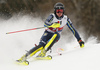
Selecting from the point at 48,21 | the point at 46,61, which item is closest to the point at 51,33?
the point at 48,21

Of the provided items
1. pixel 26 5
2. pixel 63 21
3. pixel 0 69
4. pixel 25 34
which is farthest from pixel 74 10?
pixel 0 69

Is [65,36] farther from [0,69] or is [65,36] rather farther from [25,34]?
[0,69]

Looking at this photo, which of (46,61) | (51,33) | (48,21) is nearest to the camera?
(46,61)

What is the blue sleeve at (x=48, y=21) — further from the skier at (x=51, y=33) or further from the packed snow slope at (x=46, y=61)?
the packed snow slope at (x=46, y=61)

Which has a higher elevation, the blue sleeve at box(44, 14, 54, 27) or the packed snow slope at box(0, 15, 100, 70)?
the blue sleeve at box(44, 14, 54, 27)

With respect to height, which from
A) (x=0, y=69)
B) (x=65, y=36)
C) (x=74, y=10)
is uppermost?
(x=74, y=10)

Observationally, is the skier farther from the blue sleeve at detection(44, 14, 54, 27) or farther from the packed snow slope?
the packed snow slope

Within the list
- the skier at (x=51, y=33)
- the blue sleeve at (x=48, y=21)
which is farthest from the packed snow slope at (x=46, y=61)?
the blue sleeve at (x=48, y=21)

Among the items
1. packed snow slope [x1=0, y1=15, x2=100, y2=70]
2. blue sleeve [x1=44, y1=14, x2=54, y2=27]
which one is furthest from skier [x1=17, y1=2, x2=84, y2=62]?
packed snow slope [x1=0, y1=15, x2=100, y2=70]

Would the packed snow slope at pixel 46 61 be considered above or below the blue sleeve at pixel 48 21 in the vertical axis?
below

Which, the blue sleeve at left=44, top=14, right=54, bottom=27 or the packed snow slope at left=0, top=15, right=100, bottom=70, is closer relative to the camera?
the packed snow slope at left=0, top=15, right=100, bottom=70

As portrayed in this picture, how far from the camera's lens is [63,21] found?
3447 millimetres

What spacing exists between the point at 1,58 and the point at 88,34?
6538mm

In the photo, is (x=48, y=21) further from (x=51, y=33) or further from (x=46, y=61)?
(x=46, y=61)
